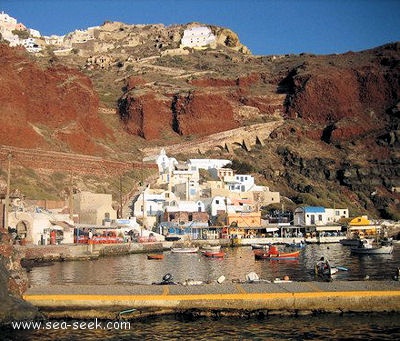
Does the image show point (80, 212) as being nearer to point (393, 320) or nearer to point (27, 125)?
point (27, 125)

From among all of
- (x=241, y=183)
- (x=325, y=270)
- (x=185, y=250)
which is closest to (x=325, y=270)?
(x=325, y=270)

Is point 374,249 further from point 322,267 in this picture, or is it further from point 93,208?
point 93,208

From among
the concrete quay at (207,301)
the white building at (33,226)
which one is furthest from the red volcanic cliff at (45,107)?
the concrete quay at (207,301)

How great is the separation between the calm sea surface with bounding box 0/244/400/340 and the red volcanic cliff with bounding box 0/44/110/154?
33890 mm

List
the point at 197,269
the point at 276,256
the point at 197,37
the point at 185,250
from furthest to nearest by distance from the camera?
1. the point at 197,37
2. the point at 185,250
3. the point at 276,256
4. the point at 197,269

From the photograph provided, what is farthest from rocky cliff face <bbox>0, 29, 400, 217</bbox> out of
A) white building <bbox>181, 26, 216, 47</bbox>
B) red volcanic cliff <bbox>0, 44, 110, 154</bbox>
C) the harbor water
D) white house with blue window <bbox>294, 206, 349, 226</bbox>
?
the harbor water

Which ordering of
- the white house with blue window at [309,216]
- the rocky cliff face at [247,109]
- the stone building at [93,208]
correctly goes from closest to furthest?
the stone building at [93,208] → the white house with blue window at [309,216] → the rocky cliff face at [247,109]

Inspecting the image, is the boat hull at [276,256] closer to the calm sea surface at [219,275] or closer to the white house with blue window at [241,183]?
the calm sea surface at [219,275]

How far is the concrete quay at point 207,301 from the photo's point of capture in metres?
23.7

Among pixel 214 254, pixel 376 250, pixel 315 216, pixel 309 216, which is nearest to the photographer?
pixel 214 254

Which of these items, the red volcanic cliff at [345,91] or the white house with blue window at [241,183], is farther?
the red volcanic cliff at [345,91]

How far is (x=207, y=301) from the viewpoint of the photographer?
24469 millimetres

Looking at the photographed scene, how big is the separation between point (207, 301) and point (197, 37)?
495ft

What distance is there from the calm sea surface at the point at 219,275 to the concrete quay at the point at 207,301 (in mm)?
569
